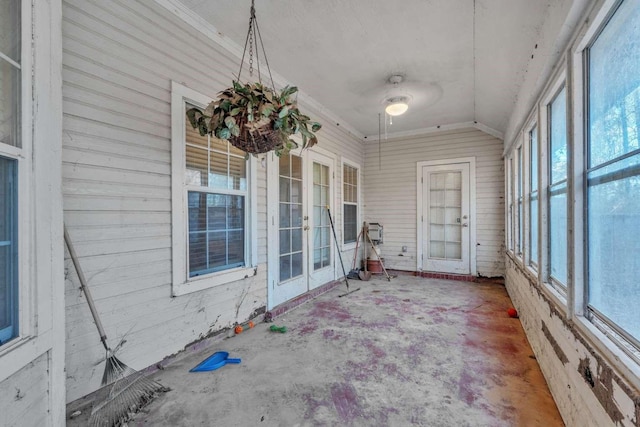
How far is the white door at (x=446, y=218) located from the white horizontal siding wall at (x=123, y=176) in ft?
14.8

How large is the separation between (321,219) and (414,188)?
2.27 metres

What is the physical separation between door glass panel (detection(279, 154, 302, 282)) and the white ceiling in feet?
3.64

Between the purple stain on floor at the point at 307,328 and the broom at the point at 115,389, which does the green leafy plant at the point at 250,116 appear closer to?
the broom at the point at 115,389

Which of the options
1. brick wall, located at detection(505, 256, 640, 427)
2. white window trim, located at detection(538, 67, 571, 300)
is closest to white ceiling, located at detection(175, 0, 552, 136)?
white window trim, located at detection(538, 67, 571, 300)

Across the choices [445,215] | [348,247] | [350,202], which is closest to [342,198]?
[350,202]

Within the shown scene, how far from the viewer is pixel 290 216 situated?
13.0 ft

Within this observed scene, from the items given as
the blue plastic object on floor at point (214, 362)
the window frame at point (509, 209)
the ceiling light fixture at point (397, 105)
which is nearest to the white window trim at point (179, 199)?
the blue plastic object on floor at point (214, 362)

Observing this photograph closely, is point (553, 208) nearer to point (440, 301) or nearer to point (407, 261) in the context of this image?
point (440, 301)

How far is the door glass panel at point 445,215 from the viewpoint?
550cm

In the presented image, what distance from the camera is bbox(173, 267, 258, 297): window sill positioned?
239 cm

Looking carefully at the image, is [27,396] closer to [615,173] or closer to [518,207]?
[615,173]

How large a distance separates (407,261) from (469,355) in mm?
3452

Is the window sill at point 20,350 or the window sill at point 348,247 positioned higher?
the window sill at point 20,350

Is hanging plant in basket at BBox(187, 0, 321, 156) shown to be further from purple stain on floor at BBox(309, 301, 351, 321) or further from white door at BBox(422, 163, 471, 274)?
white door at BBox(422, 163, 471, 274)
